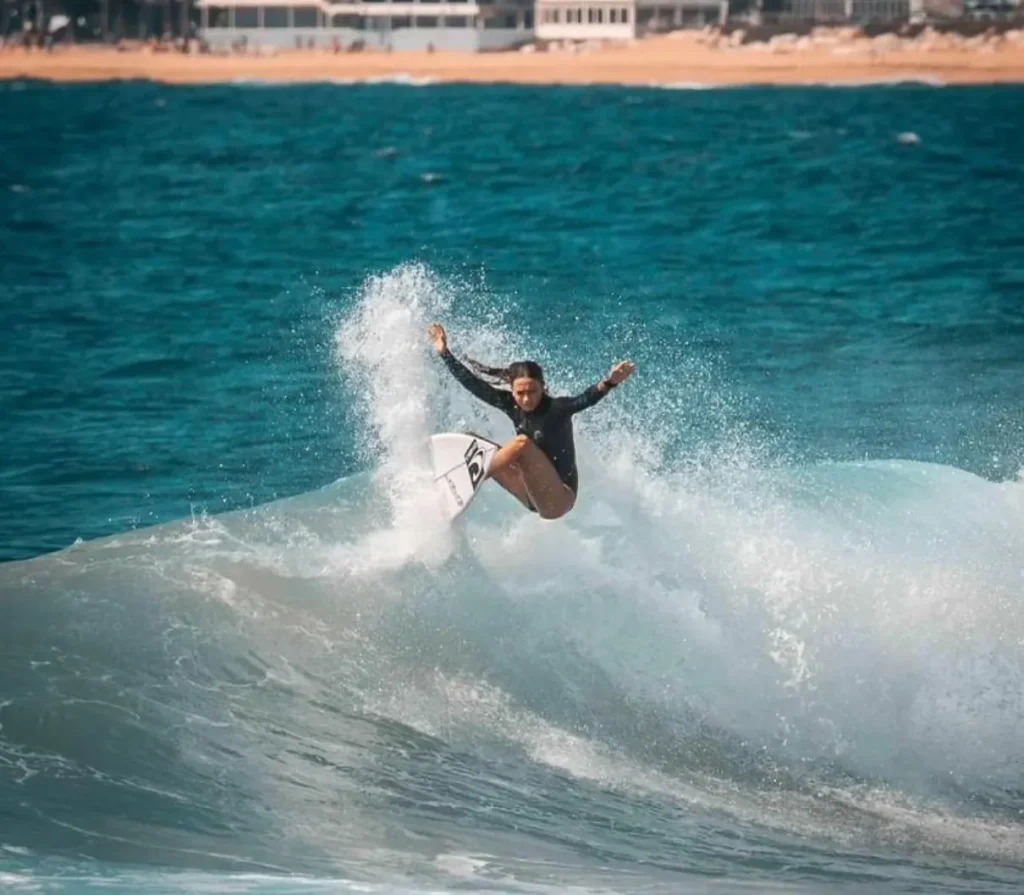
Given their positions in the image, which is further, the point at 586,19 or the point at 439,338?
the point at 586,19

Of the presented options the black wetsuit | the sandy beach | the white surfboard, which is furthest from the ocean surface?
the sandy beach

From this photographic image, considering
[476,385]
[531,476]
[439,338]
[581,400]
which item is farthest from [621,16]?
[531,476]

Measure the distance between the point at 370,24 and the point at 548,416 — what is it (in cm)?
6960

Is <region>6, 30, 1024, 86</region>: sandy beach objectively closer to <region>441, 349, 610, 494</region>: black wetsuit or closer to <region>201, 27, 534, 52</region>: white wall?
<region>201, 27, 534, 52</region>: white wall

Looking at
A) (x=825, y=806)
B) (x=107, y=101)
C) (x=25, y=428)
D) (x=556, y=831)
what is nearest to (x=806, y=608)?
(x=825, y=806)

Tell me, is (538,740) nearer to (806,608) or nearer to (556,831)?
(556,831)

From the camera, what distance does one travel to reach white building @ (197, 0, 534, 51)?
248 feet

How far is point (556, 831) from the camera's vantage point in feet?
29.3

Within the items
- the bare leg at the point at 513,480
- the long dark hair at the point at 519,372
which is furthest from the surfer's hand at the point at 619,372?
the bare leg at the point at 513,480

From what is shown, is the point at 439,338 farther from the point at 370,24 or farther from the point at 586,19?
the point at 370,24

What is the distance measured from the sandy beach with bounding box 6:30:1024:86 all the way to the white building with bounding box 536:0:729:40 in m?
1.07

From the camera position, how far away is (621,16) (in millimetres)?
73188

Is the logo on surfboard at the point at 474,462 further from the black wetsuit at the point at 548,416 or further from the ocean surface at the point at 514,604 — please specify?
the ocean surface at the point at 514,604

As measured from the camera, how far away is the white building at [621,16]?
72.5 meters
